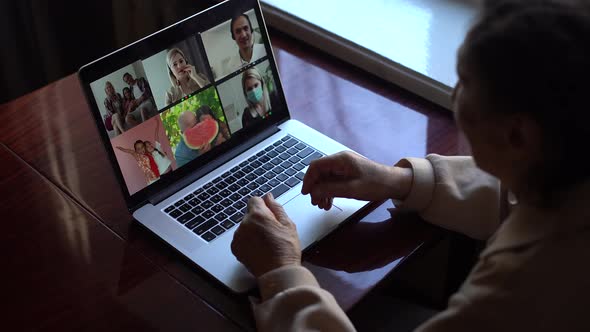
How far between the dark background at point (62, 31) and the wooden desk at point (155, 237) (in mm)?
656

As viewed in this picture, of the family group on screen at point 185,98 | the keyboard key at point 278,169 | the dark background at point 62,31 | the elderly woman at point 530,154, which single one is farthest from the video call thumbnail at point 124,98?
the dark background at point 62,31

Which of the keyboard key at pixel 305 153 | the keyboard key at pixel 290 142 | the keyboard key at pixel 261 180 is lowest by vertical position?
the keyboard key at pixel 305 153

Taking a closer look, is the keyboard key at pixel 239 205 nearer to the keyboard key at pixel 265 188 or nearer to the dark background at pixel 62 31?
the keyboard key at pixel 265 188

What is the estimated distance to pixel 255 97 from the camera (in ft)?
4.47

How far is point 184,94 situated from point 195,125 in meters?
0.06

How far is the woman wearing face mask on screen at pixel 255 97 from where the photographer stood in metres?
1.35

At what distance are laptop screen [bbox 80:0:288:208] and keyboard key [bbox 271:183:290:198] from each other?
13cm

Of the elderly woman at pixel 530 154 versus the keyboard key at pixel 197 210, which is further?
the keyboard key at pixel 197 210

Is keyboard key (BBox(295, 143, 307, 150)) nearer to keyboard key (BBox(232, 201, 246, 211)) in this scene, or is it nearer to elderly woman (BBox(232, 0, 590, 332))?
keyboard key (BBox(232, 201, 246, 211))

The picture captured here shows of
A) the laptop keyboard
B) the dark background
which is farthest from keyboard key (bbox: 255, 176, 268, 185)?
the dark background

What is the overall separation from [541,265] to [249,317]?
1.45ft

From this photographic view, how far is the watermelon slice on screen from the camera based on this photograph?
129 centimetres

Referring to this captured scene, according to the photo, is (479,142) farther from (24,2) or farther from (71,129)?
(24,2)

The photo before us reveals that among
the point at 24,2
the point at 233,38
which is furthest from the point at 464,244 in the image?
the point at 24,2
